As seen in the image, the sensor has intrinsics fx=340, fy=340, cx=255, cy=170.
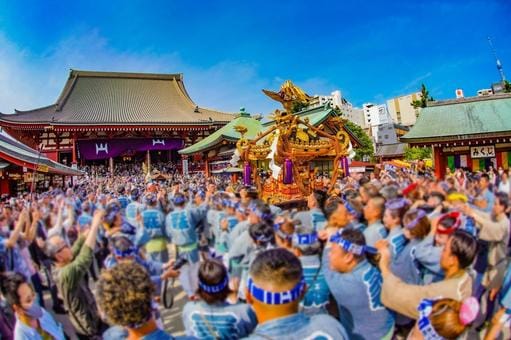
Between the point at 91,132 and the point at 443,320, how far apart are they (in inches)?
1066

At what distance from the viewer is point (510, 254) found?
402cm

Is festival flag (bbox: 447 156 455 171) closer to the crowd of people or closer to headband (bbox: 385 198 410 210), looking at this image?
the crowd of people

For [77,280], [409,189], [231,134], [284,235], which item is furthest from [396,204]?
[231,134]

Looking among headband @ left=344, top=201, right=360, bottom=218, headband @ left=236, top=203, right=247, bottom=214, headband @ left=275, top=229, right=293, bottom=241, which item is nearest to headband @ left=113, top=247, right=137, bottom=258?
headband @ left=275, top=229, right=293, bottom=241

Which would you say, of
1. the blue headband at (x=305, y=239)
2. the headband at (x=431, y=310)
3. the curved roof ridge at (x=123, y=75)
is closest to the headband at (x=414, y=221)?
the blue headband at (x=305, y=239)

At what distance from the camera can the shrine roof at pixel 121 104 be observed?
1003 inches

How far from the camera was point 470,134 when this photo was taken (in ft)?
39.0

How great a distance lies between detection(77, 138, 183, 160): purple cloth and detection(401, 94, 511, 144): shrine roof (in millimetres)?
18395

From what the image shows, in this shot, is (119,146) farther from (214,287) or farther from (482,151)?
(214,287)

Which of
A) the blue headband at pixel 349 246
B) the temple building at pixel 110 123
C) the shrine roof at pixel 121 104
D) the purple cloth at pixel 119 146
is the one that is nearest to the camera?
the blue headband at pixel 349 246

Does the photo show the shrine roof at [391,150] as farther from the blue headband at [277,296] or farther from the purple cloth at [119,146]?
the blue headband at [277,296]

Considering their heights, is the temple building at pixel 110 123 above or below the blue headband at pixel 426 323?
above

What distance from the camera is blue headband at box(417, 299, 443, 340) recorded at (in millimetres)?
2199

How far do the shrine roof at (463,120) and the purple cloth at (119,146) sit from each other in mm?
18395
